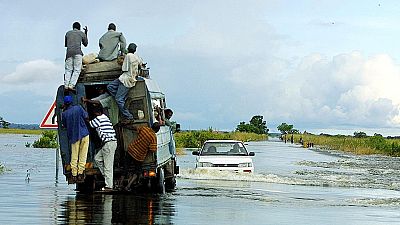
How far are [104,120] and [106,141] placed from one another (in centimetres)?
46

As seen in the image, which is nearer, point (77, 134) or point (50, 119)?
point (77, 134)

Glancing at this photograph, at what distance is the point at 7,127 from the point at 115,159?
150 m

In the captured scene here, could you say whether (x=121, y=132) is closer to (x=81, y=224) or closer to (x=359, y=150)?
(x=81, y=224)

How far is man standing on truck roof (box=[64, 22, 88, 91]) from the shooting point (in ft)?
61.0

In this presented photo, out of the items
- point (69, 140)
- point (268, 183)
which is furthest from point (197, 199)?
point (268, 183)

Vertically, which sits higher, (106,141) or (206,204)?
(106,141)

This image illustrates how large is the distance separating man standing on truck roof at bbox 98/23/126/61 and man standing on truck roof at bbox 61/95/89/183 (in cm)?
166

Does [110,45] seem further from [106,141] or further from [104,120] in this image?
[106,141]

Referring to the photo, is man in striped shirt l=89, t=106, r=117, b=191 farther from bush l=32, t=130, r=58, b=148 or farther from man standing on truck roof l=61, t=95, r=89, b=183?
bush l=32, t=130, r=58, b=148

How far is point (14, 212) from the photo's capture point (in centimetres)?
1488

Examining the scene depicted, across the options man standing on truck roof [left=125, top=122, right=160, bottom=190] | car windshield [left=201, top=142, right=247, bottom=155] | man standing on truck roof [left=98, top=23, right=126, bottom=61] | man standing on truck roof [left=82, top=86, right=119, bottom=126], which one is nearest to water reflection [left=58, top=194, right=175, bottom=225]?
man standing on truck roof [left=125, top=122, right=160, bottom=190]

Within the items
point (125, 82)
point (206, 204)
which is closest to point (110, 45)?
point (125, 82)

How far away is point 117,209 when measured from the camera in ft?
52.3

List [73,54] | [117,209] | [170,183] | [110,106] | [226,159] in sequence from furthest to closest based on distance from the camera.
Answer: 1. [226,159]
2. [170,183]
3. [73,54]
4. [110,106]
5. [117,209]
